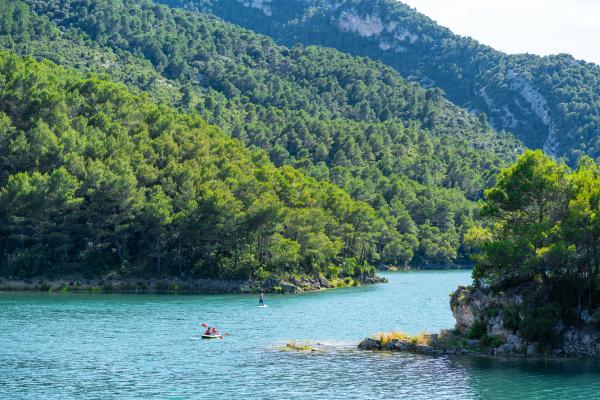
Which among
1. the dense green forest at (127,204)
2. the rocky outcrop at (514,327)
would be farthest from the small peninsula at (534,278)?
the dense green forest at (127,204)

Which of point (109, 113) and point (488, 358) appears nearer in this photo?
point (488, 358)

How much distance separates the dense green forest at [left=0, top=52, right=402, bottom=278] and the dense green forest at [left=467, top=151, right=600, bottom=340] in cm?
6030

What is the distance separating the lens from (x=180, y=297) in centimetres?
11269

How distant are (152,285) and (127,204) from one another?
1161cm

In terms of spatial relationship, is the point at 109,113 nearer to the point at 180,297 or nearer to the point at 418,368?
the point at 180,297

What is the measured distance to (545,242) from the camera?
208 feet

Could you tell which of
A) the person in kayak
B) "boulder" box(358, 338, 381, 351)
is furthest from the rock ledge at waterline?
the person in kayak

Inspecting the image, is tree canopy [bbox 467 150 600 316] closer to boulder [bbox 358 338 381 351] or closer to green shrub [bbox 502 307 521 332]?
green shrub [bbox 502 307 521 332]

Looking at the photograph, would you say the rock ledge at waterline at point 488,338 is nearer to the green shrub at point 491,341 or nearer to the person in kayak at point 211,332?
the green shrub at point 491,341

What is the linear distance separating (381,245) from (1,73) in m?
87.6

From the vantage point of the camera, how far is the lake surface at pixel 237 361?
52.4 m

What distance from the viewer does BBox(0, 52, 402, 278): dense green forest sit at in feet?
396

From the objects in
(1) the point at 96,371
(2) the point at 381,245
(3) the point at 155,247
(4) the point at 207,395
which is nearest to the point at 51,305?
(3) the point at 155,247

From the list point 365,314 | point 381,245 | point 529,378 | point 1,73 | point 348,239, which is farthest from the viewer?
point 381,245
